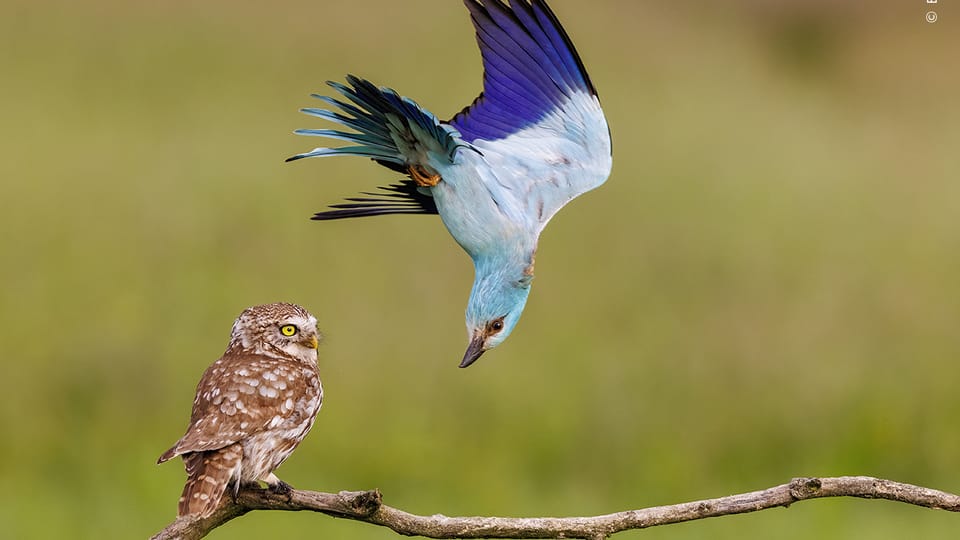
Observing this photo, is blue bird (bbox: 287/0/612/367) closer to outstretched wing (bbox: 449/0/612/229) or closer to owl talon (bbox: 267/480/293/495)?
outstretched wing (bbox: 449/0/612/229)

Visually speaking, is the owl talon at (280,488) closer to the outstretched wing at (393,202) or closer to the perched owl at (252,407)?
the perched owl at (252,407)

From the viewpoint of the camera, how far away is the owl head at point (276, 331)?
4.60 meters

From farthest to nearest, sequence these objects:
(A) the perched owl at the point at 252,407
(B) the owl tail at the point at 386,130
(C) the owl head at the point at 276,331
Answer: (C) the owl head at the point at 276,331 → (A) the perched owl at the point at 252,407 → (B) the owl tail at the point at 386,130

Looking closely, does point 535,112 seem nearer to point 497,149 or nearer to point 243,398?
point 497,149

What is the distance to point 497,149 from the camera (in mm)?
4109

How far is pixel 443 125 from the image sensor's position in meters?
3.73

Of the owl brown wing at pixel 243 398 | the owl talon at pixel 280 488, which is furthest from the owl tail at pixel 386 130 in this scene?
the owl talon at pixel 280 488

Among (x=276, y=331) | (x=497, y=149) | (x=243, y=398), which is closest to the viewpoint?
(x=497, y=149)

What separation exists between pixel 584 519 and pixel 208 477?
1041 mm

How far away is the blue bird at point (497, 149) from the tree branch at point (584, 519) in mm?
451

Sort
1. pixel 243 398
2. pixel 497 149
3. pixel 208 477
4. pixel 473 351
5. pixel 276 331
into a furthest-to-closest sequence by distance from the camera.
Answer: pixel 276 331
pixel 243 398
pixel 497 149
pixel 208 477
pixel 473 351

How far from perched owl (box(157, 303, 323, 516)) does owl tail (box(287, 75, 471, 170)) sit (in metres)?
0.87

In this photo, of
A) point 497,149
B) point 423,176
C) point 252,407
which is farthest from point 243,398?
point 497,149

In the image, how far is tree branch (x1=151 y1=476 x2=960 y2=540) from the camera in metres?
3.75
